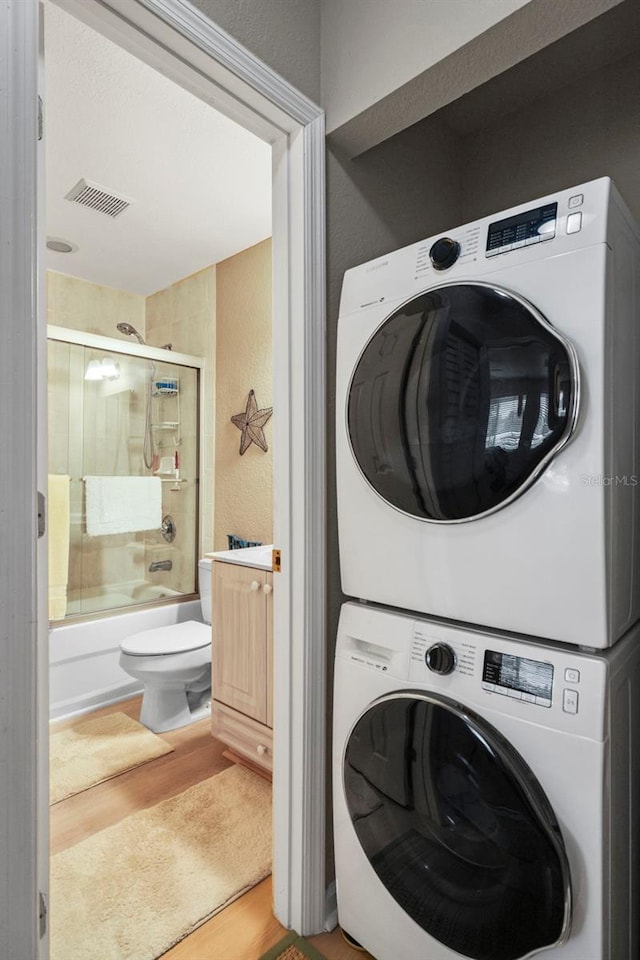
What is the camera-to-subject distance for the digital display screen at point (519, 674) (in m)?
0.94

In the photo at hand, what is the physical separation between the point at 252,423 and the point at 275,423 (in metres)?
1.65

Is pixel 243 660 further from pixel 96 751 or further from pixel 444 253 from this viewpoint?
pixel 444 253

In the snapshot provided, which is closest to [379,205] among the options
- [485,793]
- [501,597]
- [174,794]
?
[501,597]

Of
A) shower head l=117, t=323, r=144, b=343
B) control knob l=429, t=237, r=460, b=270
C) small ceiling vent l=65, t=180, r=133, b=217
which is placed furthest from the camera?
shower head l=117, t=323, r=144, b=343

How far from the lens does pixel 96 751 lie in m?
2.31

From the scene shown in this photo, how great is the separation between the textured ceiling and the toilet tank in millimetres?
1838

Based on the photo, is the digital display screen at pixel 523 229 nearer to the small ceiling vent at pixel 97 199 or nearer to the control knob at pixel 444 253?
the control knob at pixel 444 253

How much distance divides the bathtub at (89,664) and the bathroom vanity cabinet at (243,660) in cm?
91

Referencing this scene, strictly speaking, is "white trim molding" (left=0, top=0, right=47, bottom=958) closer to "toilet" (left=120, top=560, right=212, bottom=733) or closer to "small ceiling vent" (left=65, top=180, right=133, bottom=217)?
"toilet" (left=120, top=560, right=212, bottom=733)

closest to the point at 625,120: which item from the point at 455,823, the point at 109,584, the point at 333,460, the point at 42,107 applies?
the point at 333,460

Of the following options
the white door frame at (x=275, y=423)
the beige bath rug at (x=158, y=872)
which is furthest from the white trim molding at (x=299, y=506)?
the beige bath rug at (x=158, y=872)

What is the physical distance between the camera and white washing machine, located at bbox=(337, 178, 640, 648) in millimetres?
917

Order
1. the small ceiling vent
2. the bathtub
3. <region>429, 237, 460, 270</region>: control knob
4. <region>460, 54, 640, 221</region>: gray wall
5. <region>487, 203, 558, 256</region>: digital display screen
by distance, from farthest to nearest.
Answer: the bathtub → the small ceiling vent → <region>460, 54, 640, 221</region>: gray wall → <region>429, 237, 460, 270</region>: control knob → <region>487, 203, 558, 256</region>: digital display screen

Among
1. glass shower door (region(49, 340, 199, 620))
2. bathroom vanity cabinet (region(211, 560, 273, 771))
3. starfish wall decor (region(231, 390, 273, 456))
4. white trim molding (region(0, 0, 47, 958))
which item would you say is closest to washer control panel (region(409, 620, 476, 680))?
white trim molding (region(0, 0, 47, 958))
